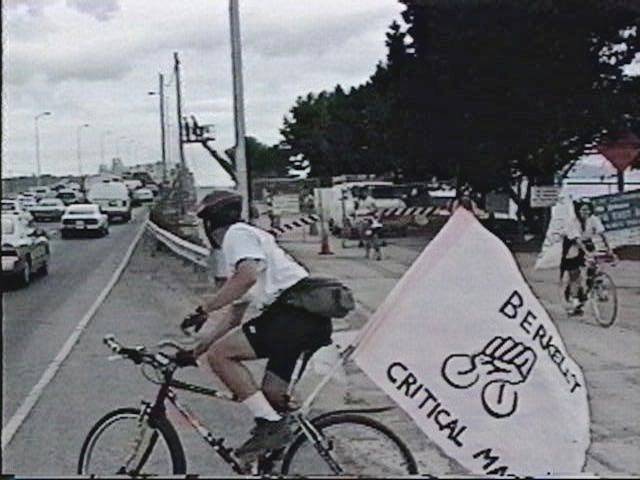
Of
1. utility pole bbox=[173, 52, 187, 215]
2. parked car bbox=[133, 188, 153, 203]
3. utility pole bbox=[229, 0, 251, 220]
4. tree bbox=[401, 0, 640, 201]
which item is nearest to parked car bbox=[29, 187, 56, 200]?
parked car bbox=[133, 188, 153, 203]

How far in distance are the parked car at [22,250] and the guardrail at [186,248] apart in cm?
279

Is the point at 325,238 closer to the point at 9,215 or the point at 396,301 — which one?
the point at 9,215

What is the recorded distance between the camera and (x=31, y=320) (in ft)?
54.3

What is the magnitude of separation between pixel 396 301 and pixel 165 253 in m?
27.1

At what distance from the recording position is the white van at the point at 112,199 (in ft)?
187

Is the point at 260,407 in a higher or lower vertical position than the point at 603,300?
higher

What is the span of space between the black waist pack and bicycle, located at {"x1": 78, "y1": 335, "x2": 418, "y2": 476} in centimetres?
30

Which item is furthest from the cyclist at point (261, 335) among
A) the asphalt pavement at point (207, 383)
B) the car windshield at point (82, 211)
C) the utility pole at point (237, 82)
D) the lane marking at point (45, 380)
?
the car windshield at point (82, 211)

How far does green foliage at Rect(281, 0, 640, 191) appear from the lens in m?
30.2

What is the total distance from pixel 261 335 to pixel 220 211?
0.69m

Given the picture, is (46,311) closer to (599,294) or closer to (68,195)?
(599,294)

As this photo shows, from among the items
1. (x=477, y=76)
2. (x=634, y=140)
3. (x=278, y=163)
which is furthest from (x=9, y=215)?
(x=278, y=163)

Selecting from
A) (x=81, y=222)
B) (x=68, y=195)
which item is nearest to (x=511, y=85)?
(x=81, y=222)

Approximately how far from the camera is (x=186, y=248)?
23.8 m
